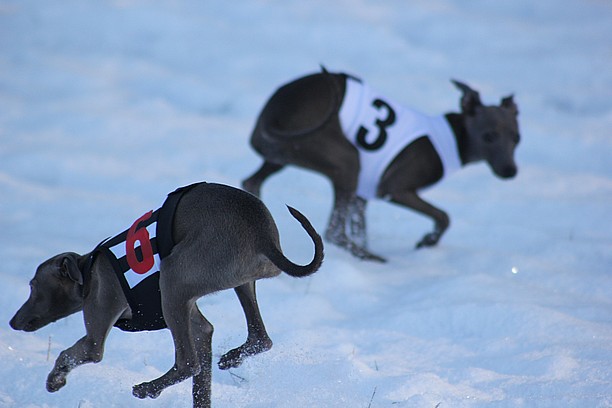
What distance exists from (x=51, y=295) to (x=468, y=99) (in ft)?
13.2

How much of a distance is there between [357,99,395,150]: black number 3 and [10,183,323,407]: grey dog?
9.34 feet

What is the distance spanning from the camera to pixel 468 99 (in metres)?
6.75

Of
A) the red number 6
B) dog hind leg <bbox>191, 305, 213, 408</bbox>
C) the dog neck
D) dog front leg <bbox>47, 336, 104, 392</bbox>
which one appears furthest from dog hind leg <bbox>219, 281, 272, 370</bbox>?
the dog neck

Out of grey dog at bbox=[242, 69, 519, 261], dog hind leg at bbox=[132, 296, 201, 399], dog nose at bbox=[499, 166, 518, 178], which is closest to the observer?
dog hind leg at bbox=[132, 296, 201, 399]

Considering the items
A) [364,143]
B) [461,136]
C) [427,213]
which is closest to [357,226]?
[427,213]

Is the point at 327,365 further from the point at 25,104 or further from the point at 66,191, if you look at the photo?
the point at 25,104

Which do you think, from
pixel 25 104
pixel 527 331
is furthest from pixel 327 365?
pixel 25 104

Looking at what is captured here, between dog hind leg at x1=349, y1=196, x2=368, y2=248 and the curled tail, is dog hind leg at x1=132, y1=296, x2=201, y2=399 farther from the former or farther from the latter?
dog hind leg at x1=349, y1=196, x2=368, y2=248

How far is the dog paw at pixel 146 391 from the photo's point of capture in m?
3.44

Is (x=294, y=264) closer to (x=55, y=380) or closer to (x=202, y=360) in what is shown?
(x=202, y=360)

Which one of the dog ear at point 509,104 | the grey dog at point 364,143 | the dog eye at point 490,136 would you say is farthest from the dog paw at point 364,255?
the dog ear at point 509,104

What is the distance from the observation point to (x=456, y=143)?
671 cm

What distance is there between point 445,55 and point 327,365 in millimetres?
7654

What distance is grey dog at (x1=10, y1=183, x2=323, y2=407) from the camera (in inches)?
130
